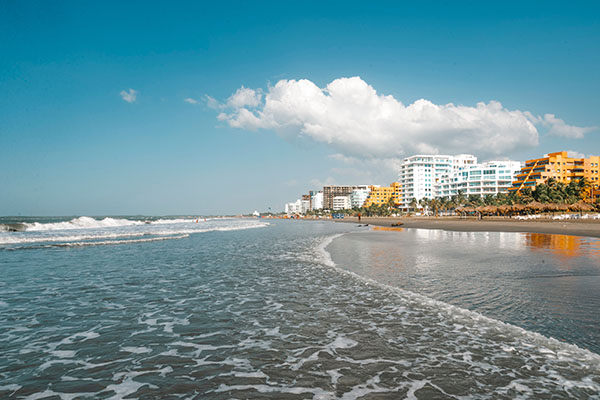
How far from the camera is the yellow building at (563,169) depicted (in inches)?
5277

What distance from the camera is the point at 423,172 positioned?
178875 millimetres

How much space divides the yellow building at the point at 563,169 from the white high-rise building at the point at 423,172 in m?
43.7

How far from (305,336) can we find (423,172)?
184 metres

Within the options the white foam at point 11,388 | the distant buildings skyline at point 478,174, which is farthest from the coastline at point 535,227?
the distant buildings skyline at point 478,174

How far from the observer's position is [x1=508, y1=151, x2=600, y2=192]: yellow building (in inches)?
5277

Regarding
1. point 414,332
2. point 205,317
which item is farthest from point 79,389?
point 414,332

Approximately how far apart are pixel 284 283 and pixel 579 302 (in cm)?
928

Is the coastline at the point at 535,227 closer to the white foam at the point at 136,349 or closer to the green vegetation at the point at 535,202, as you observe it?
the green vegetation at the point at 535,202

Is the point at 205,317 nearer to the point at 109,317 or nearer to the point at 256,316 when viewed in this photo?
the point at 256,316

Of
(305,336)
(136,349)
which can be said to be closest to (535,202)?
(305,336)

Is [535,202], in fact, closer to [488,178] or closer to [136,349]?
[488,178]

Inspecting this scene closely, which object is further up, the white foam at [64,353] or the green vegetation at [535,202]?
the green vegetation at [535,202]

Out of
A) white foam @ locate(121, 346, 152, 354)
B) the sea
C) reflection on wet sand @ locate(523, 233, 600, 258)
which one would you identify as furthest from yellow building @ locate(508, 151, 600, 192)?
white foam @ locate(121, 346, 152, 354)

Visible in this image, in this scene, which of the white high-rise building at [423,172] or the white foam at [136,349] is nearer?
the white foam at [136,349]
